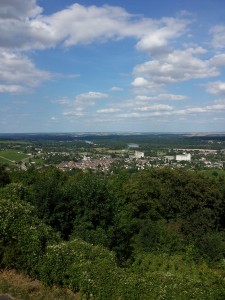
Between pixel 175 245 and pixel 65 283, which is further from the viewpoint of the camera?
pixel 175 245

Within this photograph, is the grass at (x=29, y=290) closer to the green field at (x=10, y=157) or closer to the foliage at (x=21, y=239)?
the foliage at (x=21, y=239)

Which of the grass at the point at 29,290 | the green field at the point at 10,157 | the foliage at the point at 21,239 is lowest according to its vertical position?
the green field at the point at 10,157

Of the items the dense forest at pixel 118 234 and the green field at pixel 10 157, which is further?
the green field at pixel 10 157

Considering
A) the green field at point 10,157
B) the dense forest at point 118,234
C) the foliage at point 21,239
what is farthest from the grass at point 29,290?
the green field at point 10,157

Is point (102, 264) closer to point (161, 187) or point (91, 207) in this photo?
point (91, 207)

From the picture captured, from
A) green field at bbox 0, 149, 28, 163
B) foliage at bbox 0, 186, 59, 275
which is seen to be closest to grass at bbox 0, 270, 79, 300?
foliage at bbox 0, 186, 59, 275

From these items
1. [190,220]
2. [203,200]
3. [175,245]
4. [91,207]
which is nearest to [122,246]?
[91,207]

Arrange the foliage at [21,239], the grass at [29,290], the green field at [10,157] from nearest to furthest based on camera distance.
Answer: the grass at [29,290] → the foliage at [21,239] → the green field at [10,157]
